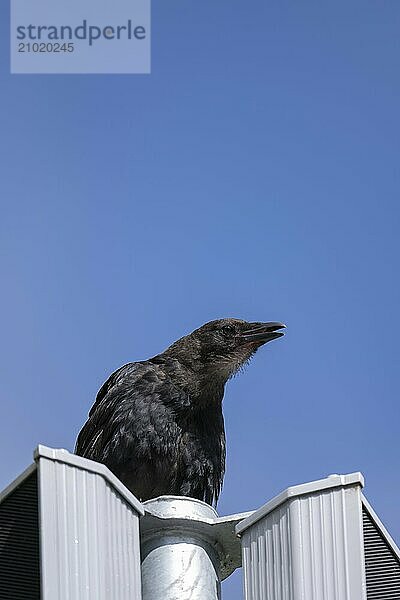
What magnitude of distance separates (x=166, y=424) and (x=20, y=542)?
555 centimetres

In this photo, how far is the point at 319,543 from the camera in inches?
168

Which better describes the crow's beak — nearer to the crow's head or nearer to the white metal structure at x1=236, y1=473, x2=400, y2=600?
the crow's head

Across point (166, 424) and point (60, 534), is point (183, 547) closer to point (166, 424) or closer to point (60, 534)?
point (60, 534)

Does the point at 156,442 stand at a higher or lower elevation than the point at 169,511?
higher

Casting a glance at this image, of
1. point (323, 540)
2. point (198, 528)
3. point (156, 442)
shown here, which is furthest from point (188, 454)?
point (323, 540)

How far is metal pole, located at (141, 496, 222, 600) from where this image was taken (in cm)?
464

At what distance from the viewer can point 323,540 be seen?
4.28m

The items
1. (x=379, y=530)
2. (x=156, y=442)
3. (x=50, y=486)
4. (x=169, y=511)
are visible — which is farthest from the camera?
(x=156, y=442)

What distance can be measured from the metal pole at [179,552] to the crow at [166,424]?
437 cm

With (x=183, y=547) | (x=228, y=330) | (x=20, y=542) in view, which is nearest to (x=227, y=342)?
(x=228, y=330)

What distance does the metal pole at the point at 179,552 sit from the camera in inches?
183

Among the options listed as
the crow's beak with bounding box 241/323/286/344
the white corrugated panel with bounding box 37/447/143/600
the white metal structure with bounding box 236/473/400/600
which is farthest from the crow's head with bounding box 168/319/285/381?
the white corrugated panel with bounding box 37/447/143/600

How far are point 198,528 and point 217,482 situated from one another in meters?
4.85

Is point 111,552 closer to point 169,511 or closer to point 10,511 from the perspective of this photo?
point 10,511
